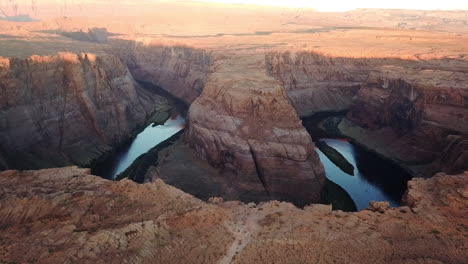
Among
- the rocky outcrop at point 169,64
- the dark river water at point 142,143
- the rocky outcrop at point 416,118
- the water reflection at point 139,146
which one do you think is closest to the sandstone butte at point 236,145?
the rocky outcrop at point 416,118

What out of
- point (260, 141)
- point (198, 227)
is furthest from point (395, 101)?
point (198, 227)

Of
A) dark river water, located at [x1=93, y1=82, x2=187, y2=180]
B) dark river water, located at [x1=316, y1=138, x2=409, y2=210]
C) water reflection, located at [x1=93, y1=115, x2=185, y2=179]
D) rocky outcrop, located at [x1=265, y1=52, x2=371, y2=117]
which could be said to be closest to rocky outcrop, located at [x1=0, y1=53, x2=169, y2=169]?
dark river water, located at [x1=93, y1=82, x2=187, y2=180]

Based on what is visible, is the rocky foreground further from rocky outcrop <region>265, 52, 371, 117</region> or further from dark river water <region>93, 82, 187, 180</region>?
rocky outcrop <region>265, 52, 371, 117</region>

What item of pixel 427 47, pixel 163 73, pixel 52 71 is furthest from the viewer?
pixel 163 73

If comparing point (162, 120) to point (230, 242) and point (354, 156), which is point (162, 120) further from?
point (230, 242)

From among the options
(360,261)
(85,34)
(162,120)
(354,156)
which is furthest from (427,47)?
(85,34)
